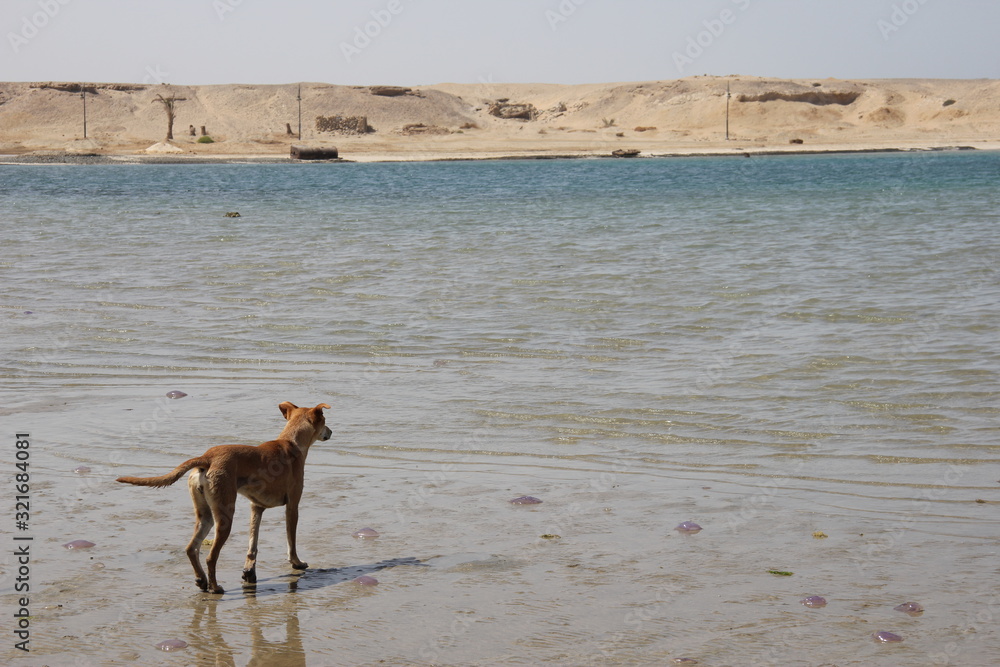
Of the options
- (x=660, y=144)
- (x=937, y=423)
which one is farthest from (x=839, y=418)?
(x=660, y=144)

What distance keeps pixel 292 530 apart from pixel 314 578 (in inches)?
11.7

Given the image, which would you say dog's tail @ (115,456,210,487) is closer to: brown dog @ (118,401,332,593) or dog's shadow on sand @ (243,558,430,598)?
brown dog @ (118,401,332,593)

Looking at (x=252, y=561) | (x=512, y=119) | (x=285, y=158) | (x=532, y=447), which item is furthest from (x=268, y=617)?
(x=512, y=119)

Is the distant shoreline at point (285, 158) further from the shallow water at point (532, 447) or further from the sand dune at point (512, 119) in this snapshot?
the shallow water at point (532, 447)

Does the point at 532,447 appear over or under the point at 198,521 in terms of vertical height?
under

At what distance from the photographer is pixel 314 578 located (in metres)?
5.98

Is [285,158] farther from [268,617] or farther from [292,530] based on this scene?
[268,617]

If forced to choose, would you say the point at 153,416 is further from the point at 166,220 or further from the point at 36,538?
the point at 166,220

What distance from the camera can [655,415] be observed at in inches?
382

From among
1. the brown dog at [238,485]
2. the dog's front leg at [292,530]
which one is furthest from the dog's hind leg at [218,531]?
the dog's front leg at [292,530]

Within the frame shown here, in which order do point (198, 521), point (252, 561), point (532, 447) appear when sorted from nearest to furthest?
point (198, 521), point (252, 561), point (532, 447)

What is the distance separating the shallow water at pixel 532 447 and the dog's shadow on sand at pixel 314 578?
0.02 meters

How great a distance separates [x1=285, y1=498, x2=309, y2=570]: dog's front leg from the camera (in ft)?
19.6

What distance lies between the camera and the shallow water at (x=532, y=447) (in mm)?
5352
